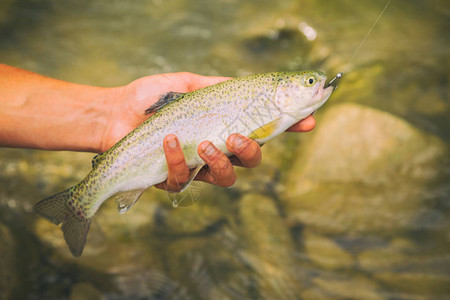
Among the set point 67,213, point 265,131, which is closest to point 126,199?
point 67,213

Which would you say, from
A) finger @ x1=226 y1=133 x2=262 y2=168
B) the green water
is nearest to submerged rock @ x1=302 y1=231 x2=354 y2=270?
the green water

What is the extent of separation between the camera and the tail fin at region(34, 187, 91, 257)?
3.06 meters

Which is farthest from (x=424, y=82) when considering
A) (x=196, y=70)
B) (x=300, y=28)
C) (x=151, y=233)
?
(x=151, y=233)

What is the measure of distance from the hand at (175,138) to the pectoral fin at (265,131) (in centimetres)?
8

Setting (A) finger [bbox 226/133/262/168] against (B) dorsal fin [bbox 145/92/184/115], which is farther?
(B) dorsal fin [bbox 145/92/184/115]

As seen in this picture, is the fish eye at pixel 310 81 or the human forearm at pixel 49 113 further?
the human forearm at pixel 49 113

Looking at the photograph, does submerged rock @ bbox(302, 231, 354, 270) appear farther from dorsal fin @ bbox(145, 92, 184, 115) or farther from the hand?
dorsal fin @ bbox(145, 92, 184, 115)

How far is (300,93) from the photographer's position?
302 centimetres

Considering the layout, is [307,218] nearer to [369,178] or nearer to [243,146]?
[369,178]

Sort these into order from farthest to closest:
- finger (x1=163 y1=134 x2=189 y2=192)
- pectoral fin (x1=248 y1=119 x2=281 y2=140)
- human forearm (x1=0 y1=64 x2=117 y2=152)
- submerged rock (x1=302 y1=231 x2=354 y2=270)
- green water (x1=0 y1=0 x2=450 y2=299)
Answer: submerged rock (x1=302 y1=231 x2=354 y2=270) < green water (x1=0 y1=0 x2=450 y2=299) < human forearm (x1=0 y1=64 x2=117 y2=152) < pectoral fin (x1=248 y1=119 x2=281 y2=140) < finger (x1=163 y1=134 x2=189 y2=192)

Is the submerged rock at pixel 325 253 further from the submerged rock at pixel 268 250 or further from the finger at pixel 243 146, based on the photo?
the finger at pixel 243 146

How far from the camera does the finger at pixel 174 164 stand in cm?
287

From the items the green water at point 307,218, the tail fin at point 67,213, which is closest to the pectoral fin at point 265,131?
the tail fin at point 67,213

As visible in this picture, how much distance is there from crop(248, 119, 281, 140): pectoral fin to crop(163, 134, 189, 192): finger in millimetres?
618
